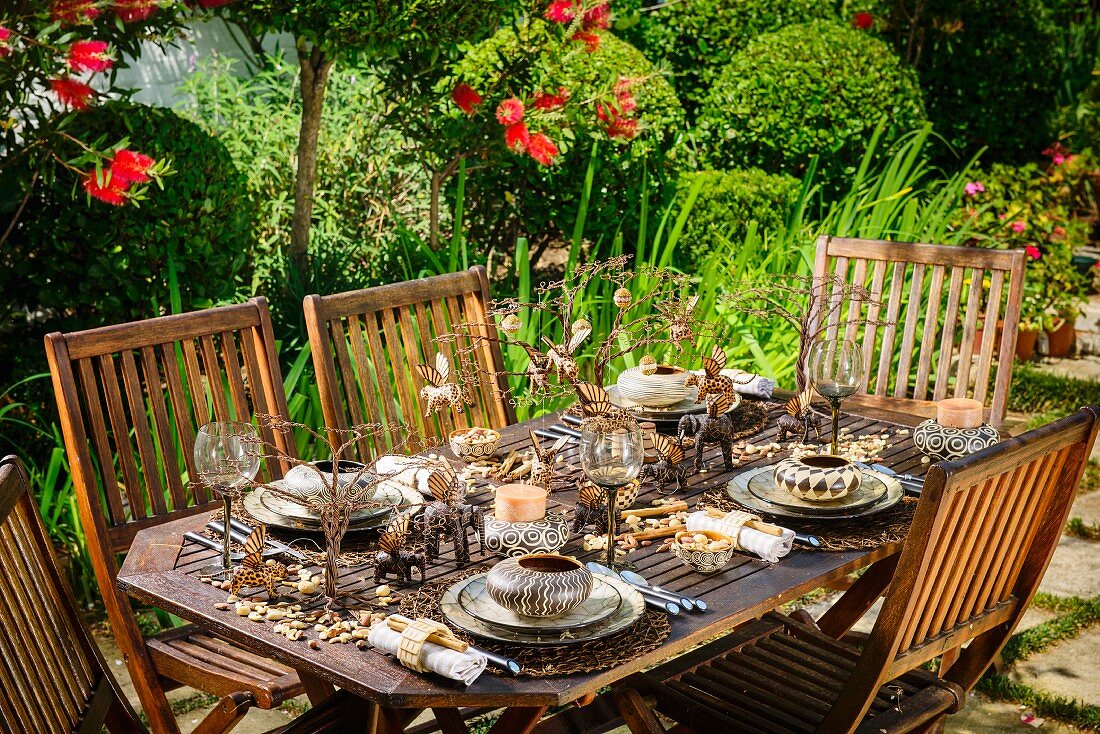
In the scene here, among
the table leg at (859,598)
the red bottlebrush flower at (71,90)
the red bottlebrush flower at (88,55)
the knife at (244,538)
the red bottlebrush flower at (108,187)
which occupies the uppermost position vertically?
the red bottlebrush flower at (88,55)

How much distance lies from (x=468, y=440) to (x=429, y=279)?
68 centimetres

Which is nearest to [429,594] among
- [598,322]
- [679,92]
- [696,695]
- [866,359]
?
[696,695]

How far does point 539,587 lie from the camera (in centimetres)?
191

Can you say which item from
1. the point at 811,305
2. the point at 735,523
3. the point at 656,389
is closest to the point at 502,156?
the point at 656,389

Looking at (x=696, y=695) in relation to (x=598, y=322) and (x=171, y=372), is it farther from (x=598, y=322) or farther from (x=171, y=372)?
(x=598, y=322)

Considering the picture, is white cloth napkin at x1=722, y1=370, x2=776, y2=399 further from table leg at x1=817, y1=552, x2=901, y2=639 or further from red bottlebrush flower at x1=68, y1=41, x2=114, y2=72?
red bottlebrush flower at x1=68, y1=41, x2=114, y2=72

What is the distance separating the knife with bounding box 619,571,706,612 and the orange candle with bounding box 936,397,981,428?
1.05 metres

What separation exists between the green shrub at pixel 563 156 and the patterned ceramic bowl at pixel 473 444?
2657mm

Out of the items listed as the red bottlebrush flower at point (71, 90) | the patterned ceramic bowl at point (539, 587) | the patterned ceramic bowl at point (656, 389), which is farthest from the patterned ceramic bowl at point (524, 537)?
the red bottlebrush flower at point (71, 90)

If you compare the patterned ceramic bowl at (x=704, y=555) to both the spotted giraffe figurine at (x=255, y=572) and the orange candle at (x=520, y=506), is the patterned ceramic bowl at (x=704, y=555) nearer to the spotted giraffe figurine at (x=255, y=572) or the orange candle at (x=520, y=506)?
the orange candle at (x=520, y=506)

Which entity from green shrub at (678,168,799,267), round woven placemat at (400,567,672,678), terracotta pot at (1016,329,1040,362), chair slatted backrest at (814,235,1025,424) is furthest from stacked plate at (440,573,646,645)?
terracotta pot at (1016,329,1040,362)

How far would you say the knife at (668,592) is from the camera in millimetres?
2029

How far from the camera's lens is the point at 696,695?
241 cm

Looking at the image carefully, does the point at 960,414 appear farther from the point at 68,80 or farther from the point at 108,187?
the point at 68,80
